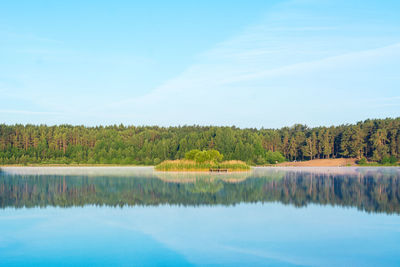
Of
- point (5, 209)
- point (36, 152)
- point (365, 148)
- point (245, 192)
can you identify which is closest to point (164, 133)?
point (36, 152)

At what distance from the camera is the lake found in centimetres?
1012

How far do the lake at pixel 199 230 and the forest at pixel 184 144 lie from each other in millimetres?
54025

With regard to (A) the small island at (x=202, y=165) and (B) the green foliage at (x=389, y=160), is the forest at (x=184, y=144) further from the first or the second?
(A) the small island at (x=202, y=165)

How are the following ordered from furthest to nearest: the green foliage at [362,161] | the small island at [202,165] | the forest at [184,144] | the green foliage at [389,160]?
the forest at [184,144]
the green foliage at [362,161]
the green foliage at [389,160]
the small island at [202,165]

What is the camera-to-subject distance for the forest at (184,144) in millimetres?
74500

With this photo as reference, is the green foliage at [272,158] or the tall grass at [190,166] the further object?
the green foliage at [272,158]

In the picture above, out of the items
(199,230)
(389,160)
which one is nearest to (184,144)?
(389,160)

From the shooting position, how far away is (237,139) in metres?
79.4

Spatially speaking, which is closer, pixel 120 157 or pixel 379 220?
pixel 379 220

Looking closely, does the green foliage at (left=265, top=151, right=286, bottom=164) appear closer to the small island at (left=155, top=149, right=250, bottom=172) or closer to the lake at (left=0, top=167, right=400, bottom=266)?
the small island at (left=155, top=149, right=250, bottom=172)

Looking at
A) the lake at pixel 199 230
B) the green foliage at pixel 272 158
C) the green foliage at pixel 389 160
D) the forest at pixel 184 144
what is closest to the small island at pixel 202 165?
the lake at pixel 199 230

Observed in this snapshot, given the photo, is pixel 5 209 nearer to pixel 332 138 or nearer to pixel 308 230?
pixel 308 230

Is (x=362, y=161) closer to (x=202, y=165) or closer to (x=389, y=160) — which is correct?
(x=389, y=160)

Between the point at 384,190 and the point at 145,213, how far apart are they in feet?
52.8
